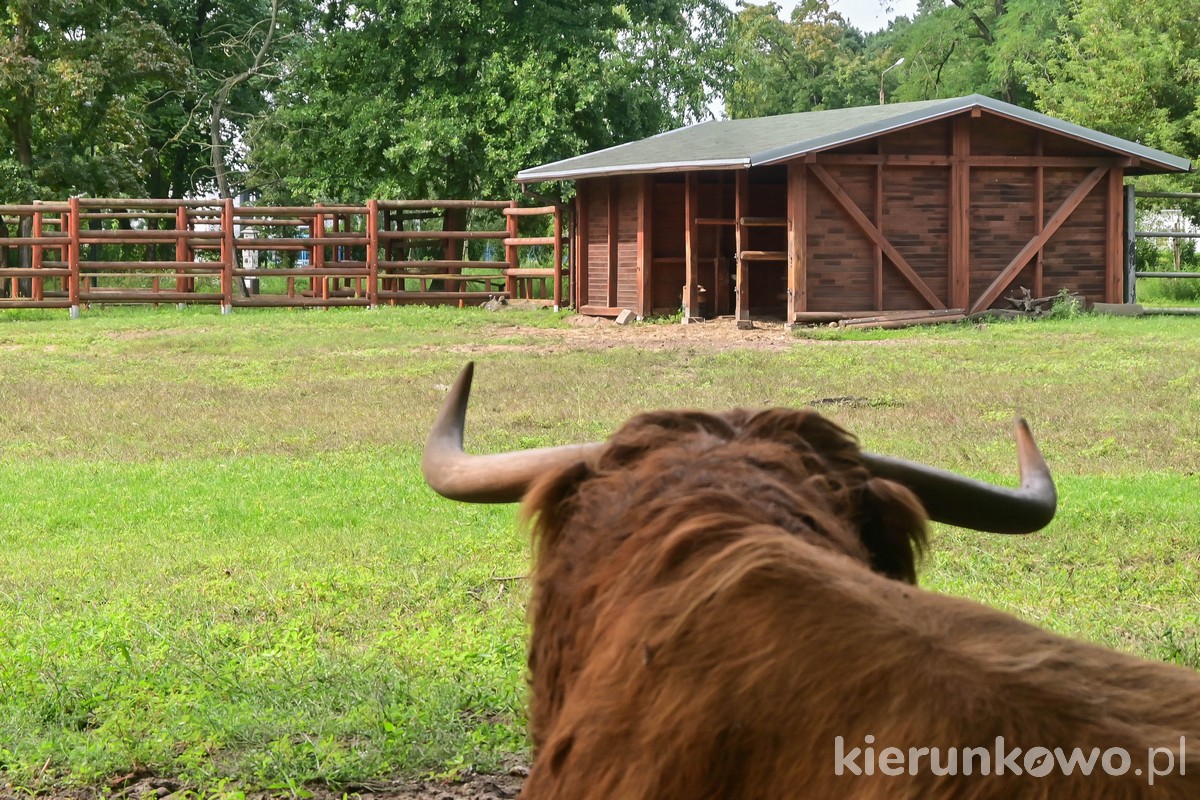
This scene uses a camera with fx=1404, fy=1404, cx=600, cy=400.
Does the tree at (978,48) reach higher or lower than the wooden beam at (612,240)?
higher

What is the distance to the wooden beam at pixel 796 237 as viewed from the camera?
73.2ft

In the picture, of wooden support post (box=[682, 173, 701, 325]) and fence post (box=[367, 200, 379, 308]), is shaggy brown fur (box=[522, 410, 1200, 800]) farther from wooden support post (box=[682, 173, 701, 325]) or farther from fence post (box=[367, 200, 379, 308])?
fence post (box=[367, 200, 379, 308])

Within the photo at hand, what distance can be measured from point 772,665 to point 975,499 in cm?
102

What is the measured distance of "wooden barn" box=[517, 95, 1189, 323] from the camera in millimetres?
22547

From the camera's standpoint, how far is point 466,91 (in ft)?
109

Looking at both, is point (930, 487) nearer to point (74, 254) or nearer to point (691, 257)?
point (691, 257)

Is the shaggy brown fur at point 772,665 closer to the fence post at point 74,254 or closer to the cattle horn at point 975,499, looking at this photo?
the cattle horn at point 975,499

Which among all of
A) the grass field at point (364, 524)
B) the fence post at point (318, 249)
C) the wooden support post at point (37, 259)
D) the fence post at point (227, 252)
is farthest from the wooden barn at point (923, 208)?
the wooden support post at point (37, 259)

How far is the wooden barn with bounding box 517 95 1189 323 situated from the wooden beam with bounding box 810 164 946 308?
2 cm

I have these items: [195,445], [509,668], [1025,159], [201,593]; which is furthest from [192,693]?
[1025,159]

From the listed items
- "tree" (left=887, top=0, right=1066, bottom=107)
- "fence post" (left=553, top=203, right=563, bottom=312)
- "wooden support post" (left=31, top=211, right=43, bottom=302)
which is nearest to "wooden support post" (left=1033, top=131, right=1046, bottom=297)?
"fence post" (left=553, top=203, right=563, bottom=312)

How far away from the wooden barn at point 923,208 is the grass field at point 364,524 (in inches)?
139

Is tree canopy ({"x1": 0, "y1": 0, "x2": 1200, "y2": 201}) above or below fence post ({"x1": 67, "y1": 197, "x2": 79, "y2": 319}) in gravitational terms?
above

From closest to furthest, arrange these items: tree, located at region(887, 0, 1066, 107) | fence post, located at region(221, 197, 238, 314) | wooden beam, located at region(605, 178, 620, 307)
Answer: fence post, located at region(221, 197, 238, 314) → wooden beam, located at region(605, 178, 620, 307) → tree, located at region(887, 0, 1066, 107)
